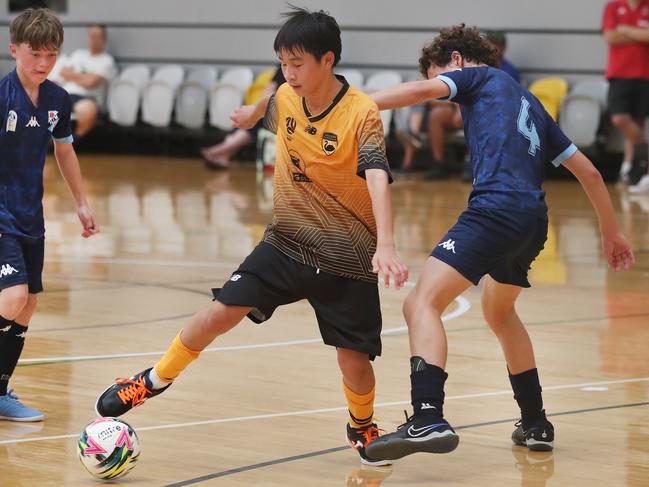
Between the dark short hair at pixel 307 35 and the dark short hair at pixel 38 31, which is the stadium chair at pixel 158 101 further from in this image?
the dark short hair at pixel 307 35

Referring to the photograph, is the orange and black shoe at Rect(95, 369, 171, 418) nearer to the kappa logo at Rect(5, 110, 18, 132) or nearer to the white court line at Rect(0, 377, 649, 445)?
the white court line at Rect(0, 377, 649, 445)

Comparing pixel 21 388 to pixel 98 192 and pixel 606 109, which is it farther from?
pixel 606 109

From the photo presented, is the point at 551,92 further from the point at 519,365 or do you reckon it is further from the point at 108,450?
the point at 108,450

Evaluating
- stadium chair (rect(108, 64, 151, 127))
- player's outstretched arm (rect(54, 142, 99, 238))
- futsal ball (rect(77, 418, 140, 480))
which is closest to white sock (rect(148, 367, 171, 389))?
futsal ball (rect(77, 418, 140, 480))

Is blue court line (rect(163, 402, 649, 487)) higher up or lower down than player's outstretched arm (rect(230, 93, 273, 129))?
lower down

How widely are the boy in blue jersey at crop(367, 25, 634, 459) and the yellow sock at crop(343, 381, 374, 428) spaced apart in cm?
30

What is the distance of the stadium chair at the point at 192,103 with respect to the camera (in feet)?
55.6

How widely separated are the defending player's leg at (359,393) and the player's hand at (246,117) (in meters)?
0.84

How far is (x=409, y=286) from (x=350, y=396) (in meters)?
3.61

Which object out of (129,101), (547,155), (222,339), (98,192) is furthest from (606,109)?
(547,155)

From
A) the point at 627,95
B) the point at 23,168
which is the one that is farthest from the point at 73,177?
the point at 627,95

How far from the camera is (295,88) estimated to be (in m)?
4.17

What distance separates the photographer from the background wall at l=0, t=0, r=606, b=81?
14.9 metres

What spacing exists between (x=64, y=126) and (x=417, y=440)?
190 cm
